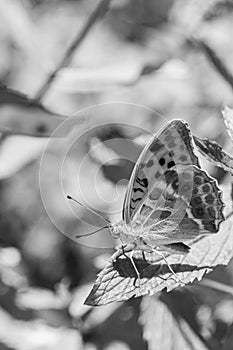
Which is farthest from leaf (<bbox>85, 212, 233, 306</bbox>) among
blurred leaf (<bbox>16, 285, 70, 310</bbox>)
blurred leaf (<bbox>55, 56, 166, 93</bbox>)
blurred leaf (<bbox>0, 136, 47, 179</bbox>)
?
blurred leaf (<bbox>55, 56, 166, 93</bbox>)

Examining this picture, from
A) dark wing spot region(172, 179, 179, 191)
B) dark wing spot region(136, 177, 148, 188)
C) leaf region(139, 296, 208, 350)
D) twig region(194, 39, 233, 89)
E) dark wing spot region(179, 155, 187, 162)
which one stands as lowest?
leaf region(139, 296, 208, 350)

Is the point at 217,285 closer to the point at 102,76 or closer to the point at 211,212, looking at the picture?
the point at 211,212

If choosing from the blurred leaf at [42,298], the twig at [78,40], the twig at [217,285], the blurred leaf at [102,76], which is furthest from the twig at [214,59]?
the blurred leaf at [42,298]

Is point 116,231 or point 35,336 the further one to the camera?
point 35,336

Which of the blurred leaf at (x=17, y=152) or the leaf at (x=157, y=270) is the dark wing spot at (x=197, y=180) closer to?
the leaf at (x=157, y=270)

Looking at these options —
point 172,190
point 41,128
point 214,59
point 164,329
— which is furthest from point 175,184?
point 214,59

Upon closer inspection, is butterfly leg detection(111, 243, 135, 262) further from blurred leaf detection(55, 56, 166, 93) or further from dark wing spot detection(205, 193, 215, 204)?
blurred leaf detection(55, 56, 166, 93)

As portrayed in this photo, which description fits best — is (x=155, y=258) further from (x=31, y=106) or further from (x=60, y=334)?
(x=31, y=106)
